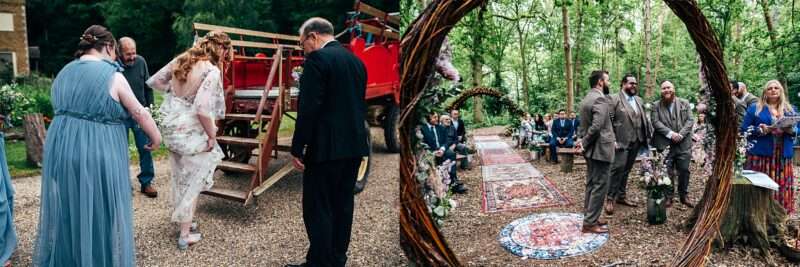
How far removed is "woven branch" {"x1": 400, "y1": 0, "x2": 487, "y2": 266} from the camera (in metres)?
2.38

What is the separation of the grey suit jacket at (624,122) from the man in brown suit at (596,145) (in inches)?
2.6

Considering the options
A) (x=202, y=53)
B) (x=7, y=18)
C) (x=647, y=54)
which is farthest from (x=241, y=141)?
(x=7, y=18)

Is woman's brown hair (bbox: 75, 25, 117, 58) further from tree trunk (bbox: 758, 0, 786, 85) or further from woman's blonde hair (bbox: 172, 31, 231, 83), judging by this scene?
tree trunk (bbox: 758, 0, 786, 85)

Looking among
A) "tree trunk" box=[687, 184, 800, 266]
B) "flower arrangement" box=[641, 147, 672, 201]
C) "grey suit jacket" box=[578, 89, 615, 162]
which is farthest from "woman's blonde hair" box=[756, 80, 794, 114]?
"grey suit jacket" box=[578, 89, 615, 162]

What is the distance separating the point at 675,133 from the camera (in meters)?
3.70

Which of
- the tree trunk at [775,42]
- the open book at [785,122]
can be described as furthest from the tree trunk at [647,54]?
the tree trunk at [775,42]

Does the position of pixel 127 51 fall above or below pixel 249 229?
above

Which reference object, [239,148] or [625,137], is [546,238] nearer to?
[625,137]

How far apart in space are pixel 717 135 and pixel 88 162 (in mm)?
3677

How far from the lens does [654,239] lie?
122 inches

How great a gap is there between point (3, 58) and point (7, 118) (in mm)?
18286

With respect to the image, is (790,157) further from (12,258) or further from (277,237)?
(12,258)

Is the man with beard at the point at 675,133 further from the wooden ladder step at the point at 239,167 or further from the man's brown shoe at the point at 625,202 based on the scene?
the wooden ladder step at the point at 239,167

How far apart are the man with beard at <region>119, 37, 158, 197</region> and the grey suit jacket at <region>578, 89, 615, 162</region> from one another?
402 centimetres
